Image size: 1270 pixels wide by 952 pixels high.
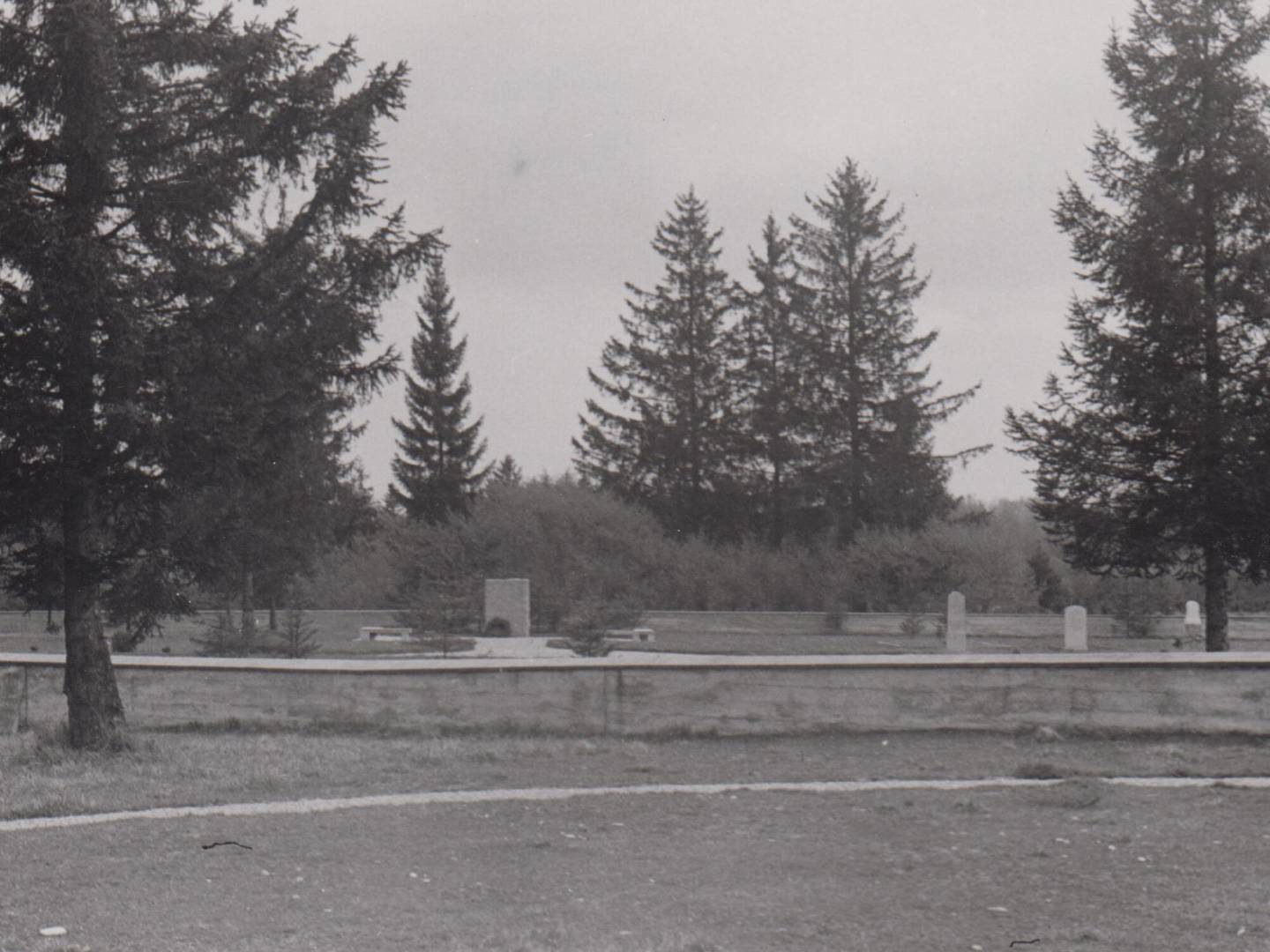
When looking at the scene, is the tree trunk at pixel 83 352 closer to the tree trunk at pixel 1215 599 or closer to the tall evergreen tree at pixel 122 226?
the tall evergreen tree at pixel 122 226

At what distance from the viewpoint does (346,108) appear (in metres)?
11.9

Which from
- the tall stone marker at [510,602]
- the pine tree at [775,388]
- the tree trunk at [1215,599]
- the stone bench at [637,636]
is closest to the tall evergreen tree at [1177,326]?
the tree trunk at [1215,599]

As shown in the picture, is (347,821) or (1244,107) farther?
(1244,107)

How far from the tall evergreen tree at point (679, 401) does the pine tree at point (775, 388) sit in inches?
32.4

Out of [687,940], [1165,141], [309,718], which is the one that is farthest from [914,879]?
[1165,141]

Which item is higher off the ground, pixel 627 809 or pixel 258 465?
pixel 258 465

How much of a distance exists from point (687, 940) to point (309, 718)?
7901 mm

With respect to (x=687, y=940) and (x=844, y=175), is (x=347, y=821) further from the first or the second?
(x=844, y=175)

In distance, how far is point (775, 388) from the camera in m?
51.1

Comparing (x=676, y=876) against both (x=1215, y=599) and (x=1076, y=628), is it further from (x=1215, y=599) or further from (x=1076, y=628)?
(x=1076, y=628)

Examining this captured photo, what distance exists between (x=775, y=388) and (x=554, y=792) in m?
42.8

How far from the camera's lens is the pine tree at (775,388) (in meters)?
49.8

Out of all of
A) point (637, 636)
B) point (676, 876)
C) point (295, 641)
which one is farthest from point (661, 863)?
point (637, 636)

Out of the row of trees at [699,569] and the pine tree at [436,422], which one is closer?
the row of trees at [699,569]
